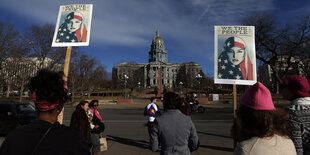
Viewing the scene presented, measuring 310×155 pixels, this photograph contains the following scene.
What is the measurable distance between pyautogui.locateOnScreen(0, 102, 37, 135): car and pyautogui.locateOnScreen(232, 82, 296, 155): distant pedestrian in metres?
9.95

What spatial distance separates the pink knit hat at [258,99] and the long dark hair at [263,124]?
0.12ft

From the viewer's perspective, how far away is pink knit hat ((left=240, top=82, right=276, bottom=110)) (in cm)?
152

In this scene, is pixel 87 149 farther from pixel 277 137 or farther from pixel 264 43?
pixel 264 43

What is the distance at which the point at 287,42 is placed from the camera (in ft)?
71.6

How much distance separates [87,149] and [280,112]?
62.9 inches

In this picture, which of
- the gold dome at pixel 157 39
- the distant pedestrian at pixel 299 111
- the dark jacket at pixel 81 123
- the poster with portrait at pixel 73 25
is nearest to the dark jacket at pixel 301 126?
the distant pedestrian at pixel 299 111

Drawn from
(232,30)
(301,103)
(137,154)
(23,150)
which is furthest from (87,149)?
(137,154)

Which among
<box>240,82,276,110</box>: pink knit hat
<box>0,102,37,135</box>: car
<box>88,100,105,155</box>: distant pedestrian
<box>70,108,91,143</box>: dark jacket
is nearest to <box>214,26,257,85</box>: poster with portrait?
<box>240,82,276,110</box>: pink knit hat

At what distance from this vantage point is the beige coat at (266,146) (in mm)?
1398

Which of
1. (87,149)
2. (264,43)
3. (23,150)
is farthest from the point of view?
(264,43)

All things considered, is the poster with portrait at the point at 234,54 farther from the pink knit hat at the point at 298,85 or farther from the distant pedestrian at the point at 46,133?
the distant pedestrian at the point at 46,133

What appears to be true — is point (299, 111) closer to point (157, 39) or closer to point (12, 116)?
point (12, 116)

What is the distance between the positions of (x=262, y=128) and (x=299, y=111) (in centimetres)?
99

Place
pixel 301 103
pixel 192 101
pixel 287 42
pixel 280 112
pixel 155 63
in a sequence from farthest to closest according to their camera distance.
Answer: pixel 155 63 → pixel 287 42 → pixel 192 101 → pixel 301 103 → pixel 280 112
